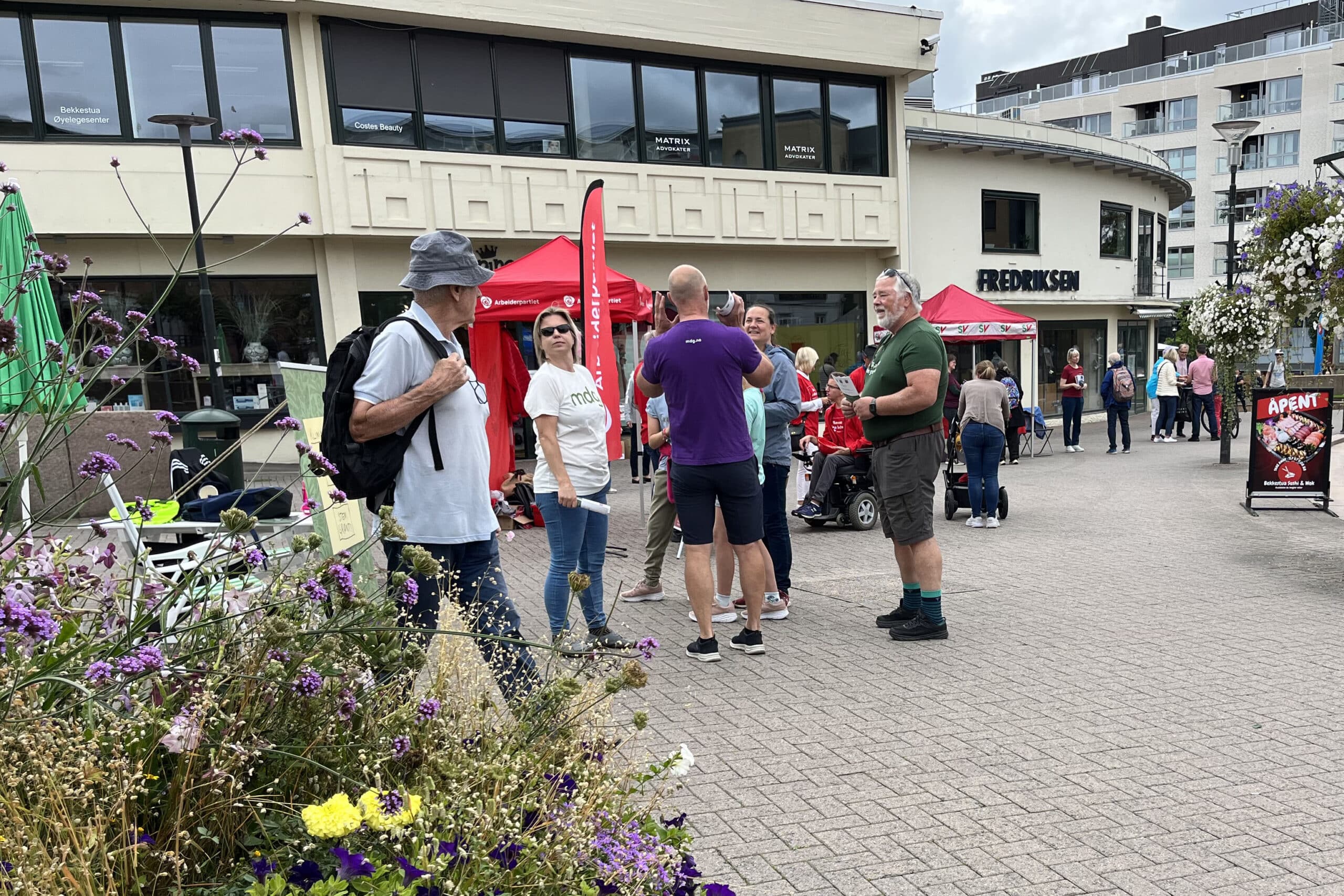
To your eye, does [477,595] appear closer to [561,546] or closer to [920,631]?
[561,546]

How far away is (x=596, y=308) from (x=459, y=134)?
928cm

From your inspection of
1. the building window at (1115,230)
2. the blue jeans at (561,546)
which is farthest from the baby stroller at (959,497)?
the building window at (1115,230)

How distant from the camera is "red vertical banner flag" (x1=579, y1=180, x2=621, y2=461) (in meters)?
9.15

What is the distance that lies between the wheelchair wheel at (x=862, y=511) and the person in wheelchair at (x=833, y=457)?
0.29 meters

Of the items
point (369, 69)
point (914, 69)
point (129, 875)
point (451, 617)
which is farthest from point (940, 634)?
point (914, 69)

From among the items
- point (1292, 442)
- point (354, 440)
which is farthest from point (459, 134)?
point (354, 440)

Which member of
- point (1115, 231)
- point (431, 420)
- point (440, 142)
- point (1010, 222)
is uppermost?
point (440, 142)

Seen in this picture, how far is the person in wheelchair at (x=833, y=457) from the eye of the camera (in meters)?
10.1

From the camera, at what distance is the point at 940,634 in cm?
585

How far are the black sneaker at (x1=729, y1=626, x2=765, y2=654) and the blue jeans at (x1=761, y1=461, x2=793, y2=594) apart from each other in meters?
1.03

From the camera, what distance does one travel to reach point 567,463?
556cm

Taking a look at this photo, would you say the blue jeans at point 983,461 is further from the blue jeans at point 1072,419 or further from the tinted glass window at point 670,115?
the tinted glass window at point 670,115

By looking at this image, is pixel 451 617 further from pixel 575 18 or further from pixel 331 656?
pixel 575 18

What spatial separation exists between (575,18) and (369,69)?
3746 millimetres
